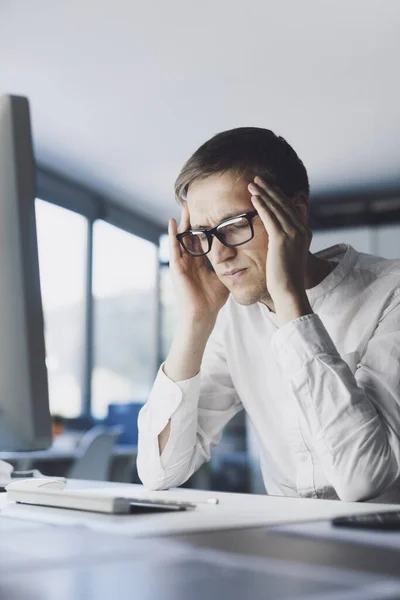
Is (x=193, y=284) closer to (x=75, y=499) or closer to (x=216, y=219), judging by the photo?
(x=216, y=219)

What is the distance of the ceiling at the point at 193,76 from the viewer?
4039 millimetres

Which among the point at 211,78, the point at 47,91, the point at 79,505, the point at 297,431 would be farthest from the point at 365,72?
the point at 79,505

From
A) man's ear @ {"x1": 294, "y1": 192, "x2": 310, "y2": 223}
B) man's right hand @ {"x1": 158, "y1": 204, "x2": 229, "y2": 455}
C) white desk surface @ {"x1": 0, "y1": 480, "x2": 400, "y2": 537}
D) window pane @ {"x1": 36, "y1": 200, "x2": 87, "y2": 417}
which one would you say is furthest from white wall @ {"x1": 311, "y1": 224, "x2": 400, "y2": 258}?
white desk surface @ {"x1": 0, "y1": 480, "x2": 400, "y2": 537}

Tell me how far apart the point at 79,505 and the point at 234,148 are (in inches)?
39.2

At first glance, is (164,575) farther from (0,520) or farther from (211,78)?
(211,78)

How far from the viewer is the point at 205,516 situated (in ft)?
2.97

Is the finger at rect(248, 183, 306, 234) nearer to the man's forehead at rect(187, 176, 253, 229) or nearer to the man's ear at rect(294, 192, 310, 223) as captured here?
the man's forehead at rect(187, 176, 253, 229)

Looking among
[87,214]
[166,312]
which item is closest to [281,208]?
[87,214]

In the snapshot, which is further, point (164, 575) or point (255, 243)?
point (255, 243)

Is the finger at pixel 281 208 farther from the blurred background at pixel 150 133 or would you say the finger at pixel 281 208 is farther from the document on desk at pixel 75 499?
the blurred background at pixel 150 133

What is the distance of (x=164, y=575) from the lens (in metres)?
0.55

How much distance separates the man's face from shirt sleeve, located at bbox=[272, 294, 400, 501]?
31cm

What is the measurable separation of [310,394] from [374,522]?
1.57ft

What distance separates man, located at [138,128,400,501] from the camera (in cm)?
126
